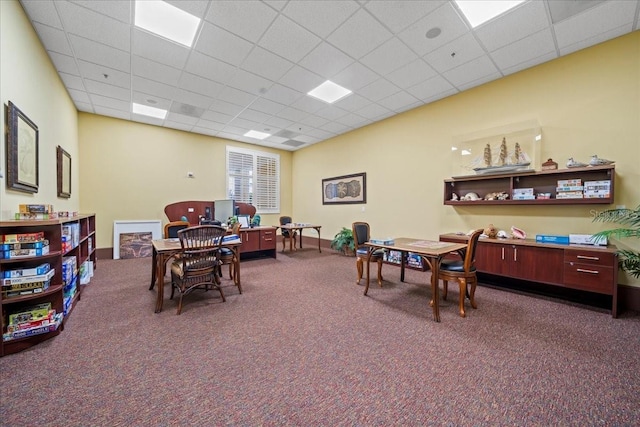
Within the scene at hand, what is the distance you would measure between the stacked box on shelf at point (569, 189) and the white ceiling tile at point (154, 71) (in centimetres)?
585

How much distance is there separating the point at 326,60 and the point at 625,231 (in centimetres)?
403

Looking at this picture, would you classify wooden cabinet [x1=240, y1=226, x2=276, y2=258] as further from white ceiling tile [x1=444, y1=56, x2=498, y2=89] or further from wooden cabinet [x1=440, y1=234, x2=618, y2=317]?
white ceiling tile [x1=444, y1=56, x2=498, y2=89]

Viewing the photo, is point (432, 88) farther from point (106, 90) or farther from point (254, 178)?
point (106, 90)

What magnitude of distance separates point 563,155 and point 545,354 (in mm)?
2930

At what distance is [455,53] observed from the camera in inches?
133

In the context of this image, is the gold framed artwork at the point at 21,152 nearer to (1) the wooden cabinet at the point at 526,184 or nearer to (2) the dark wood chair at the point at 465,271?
(2) the dark wood chair at the point at 465,271

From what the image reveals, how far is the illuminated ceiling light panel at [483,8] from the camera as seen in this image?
258 centimetres

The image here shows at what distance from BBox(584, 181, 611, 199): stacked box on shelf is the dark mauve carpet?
140 centimetres

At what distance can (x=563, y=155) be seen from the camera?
347 cm

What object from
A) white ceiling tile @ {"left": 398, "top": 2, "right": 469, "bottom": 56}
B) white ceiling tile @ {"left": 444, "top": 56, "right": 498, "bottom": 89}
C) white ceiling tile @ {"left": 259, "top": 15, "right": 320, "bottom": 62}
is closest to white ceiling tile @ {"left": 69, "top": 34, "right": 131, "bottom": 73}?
white ceiling tile @ {"left": 259, "top": 15, "right": 320, "bottom": 62}

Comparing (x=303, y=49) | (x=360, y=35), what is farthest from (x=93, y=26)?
(x=360, y=35)

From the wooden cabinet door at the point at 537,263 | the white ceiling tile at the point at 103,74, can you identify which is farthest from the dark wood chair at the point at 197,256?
the wooden cabinet door at the point at 537,263

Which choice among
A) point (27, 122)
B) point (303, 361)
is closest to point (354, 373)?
point (303, 361)

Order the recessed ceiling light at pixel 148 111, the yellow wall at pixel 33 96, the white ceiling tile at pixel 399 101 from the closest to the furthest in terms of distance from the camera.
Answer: the yellow wall at pixel 33 96 < the white ceiling tile at pixel 399 101 < the recessed ceiling light at pixel 148 111
